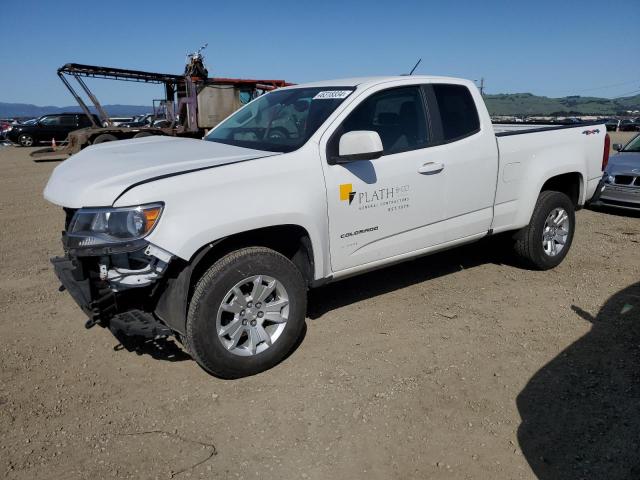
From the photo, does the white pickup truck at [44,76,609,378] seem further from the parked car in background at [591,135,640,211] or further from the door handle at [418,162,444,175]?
the parked car in background at [591,135,640,211]

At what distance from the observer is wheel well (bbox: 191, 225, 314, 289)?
129 inches

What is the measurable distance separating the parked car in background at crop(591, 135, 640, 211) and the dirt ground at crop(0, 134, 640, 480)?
3.82 metres

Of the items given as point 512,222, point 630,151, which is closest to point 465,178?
point 512,222

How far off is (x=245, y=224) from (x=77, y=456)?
1.54 metres

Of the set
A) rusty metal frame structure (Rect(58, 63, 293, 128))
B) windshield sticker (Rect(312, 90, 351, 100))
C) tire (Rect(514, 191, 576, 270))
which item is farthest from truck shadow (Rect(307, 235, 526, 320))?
rusty metal frame structure (Rect(58, 63, 293, 128))

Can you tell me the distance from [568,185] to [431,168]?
237cm

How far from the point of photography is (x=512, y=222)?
4.97m

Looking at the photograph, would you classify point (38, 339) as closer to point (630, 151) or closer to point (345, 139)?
point (345, 139)

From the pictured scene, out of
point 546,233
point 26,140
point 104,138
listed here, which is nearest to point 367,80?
point 546,233

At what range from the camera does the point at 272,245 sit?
144 inches

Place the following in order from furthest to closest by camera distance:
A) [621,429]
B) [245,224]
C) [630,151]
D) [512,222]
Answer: [630,151]
[512,222]
[245,224]
[621,429]

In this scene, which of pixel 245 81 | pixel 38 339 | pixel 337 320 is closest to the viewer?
pixel 38 339

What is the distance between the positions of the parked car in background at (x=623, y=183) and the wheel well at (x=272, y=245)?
6.16 metres

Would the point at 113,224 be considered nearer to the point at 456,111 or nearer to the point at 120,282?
the point at 120,282
